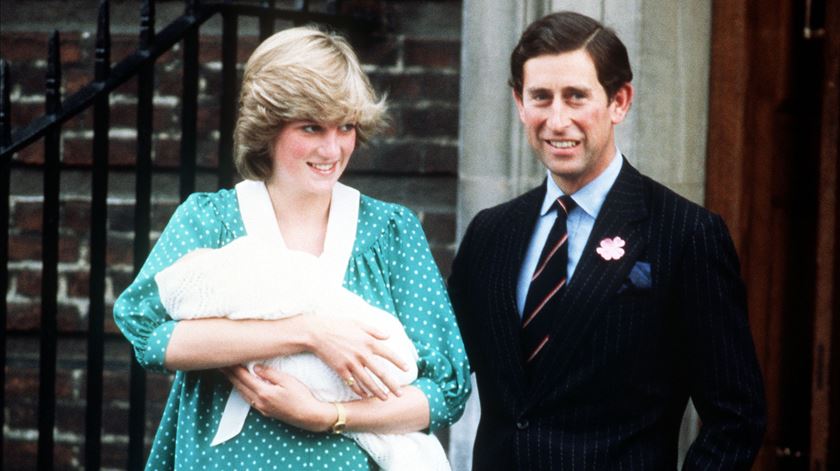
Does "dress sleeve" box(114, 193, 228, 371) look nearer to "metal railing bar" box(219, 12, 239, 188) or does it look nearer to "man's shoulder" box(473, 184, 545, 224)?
"man's shoulder" box(473, 184, 545, 224)

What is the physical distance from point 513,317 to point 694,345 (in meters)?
0.35

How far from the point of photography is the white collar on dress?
8.48ft

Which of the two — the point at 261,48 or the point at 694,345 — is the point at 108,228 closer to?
the point at 261,48

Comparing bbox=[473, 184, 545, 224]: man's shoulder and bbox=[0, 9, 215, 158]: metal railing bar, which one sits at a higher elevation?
bbox=[0, 9, 215, 158]: metal railing bar

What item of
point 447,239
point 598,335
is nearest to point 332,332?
point 598,335

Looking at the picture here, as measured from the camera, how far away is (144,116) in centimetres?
346

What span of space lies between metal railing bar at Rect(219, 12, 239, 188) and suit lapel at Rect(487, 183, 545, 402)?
1.11 meters

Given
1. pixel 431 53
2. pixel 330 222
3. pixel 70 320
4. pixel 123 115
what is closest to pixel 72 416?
pixel 70 320

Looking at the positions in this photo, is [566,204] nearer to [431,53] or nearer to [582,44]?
[582,44]

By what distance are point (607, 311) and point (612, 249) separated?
0.12 m

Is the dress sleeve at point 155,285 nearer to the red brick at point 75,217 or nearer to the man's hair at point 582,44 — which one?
the man's hair at point 582,44

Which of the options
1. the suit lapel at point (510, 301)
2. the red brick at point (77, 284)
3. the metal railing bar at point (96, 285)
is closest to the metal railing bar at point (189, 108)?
the metal railing bar at point (96, 285)

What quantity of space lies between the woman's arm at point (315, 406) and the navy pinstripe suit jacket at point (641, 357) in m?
0.24

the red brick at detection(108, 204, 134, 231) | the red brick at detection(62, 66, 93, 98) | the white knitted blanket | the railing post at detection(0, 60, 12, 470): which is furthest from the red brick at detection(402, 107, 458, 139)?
the white knitted blanket
